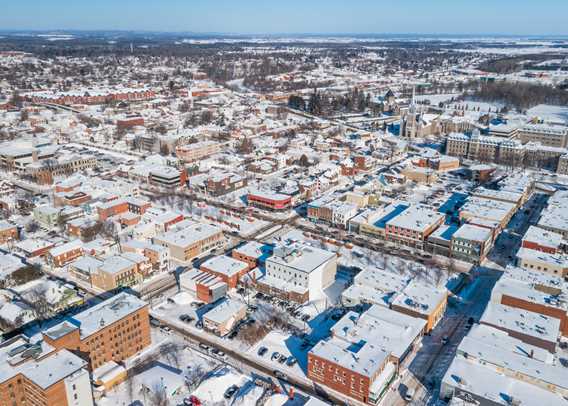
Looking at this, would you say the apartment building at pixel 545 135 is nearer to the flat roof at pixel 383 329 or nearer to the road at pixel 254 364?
the flat roof at pixel 383 329

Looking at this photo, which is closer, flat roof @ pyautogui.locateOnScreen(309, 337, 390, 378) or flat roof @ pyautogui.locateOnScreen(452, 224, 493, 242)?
flat roof @ pyautogui.locateOnScreen(309, 337, 390, 378)

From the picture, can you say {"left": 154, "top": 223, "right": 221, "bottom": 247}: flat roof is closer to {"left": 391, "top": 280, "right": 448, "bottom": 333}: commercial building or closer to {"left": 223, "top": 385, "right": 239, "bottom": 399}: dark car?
{"left": 223, "top": 385, "right": 239, "bottom": 399}: dark car

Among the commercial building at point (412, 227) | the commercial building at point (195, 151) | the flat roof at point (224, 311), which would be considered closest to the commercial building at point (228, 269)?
the flat roof at point (224, 311)

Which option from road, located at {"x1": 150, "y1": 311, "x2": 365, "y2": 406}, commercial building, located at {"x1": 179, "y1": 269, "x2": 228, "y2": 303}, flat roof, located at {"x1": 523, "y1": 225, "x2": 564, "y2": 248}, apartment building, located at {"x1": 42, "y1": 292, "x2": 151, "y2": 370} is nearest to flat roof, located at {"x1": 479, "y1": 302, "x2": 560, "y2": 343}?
road, located at {"x1": 150, "y1": 311, "x2": 365, "y2": 406}

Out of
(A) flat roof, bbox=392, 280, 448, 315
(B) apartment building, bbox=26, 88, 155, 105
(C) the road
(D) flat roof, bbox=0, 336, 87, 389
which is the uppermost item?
(B) apartment building, bbox=26, 88, 155, 105

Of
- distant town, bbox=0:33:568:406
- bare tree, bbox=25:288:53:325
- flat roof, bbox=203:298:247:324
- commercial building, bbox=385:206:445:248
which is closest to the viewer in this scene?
distant town, bbox=0:33:568:406

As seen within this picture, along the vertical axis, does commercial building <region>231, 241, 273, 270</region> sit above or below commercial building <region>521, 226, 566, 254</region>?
below

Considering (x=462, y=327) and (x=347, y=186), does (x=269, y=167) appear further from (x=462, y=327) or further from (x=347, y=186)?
(x=462, y=327)
